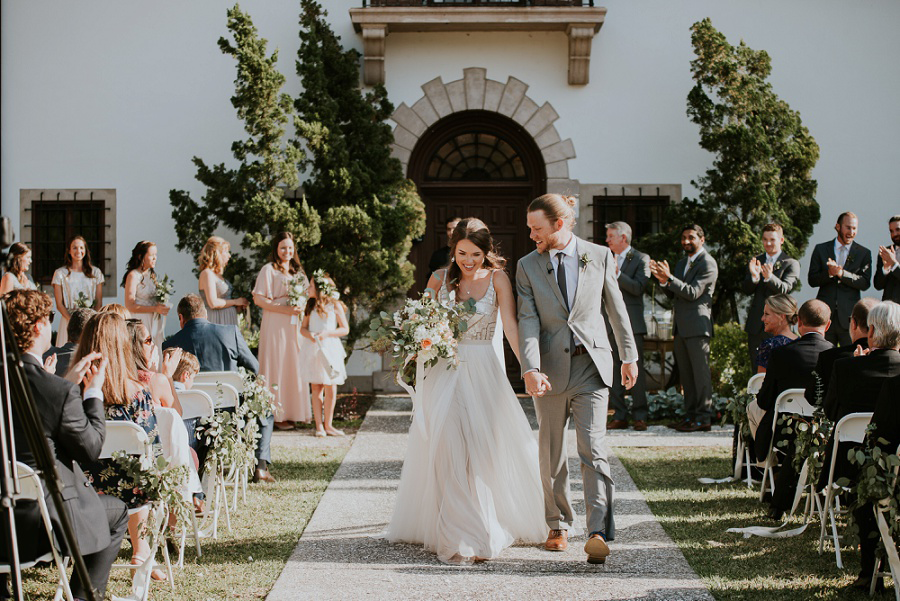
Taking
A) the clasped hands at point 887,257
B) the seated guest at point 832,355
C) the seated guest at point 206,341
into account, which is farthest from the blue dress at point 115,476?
the clasped hands at point 887,257

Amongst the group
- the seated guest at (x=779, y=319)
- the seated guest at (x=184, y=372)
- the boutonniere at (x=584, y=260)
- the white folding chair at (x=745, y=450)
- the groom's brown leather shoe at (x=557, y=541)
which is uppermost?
the boutonniere at (x=584, y=260)

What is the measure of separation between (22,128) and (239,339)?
284 inches

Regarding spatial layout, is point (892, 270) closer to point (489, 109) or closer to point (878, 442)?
point (489, 109)

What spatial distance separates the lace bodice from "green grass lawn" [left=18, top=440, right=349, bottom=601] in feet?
5.43

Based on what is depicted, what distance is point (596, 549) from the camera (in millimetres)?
5199

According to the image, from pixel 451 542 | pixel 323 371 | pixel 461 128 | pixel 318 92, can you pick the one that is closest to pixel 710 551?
pixel 451 542

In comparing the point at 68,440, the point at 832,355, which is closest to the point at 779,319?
the point at 832,355

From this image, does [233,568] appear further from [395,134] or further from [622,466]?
[395,134]

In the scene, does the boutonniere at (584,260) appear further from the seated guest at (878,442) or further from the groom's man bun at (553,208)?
Result: the seated guest at (878,442)

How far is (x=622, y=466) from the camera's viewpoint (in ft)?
27.1

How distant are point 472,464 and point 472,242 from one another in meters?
1.31

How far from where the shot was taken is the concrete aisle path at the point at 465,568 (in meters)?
4.85

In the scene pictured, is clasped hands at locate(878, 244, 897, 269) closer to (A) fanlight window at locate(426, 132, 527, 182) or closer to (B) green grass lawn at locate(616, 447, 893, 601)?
(B) green grass lawn at locate(616, 447, 893, 601)

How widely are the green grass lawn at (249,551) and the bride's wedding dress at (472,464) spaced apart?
78cm
